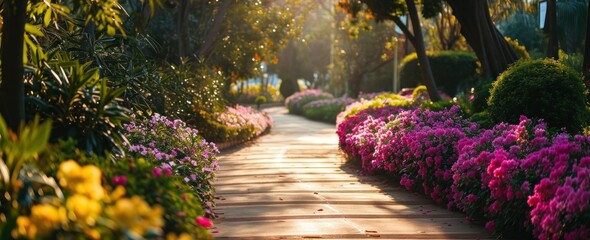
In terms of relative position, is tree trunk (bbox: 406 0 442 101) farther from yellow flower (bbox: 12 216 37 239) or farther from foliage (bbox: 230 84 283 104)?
foliage (bbox: 230 84 283 104)

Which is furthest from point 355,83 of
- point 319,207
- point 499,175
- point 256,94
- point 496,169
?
point 499,175

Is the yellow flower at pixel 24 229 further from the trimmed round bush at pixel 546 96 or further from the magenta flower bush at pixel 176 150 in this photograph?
the trimmed round bush at pixel 546 96

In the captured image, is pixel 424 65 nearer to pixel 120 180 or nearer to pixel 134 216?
pixel 120 180

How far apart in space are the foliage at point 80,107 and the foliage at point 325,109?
2814cm

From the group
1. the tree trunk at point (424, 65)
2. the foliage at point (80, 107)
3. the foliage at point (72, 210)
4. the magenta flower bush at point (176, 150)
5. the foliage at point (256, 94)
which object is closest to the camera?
the foliage at point (72, 210)

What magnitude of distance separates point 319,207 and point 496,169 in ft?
7.37

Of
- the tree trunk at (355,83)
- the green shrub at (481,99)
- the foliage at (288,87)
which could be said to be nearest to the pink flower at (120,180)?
the green shrub at (481,99)

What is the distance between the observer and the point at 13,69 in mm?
6422

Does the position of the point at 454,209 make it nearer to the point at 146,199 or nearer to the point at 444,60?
the point at 146,199

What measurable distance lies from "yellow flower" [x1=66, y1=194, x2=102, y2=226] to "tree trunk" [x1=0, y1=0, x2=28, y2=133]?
321 centimetres

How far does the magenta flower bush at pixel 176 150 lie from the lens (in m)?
8.95

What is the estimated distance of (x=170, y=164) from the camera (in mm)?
8859

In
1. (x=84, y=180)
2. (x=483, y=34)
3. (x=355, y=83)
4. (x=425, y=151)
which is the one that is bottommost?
(x=355, y=83)

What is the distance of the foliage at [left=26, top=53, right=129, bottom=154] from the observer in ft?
22.0
